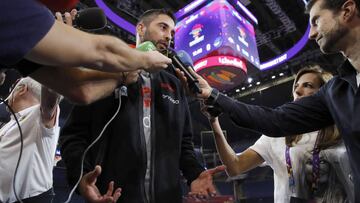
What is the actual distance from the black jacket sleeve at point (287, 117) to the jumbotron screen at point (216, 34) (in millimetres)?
4232

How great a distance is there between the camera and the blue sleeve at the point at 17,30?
1.00 m

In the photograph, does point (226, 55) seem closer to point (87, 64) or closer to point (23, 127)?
point (23, 127)

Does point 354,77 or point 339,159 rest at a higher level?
point 354,77

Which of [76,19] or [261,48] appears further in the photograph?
[261,48]

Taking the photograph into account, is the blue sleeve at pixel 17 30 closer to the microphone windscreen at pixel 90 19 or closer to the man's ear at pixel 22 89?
the microphone windscreen at pixel 90 19

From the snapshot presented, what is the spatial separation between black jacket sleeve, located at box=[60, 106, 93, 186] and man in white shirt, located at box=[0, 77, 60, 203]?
1.51 feet

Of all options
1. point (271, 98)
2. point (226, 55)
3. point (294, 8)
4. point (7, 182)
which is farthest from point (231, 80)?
point (271, 98)

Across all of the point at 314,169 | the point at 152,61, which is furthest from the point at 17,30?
the point at 314,169

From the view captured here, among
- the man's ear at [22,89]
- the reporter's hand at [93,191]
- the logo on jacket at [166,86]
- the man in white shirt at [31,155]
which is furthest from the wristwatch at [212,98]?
the man's ear at [22,89]

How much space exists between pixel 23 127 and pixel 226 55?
4.75m

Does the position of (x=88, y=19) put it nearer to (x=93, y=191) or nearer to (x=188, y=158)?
(x=93, y=191)

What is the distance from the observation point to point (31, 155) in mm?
2412

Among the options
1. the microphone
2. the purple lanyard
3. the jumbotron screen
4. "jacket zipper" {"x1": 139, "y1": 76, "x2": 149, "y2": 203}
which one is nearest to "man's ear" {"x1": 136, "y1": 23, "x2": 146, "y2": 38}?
the microphone

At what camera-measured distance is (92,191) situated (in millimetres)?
1534
